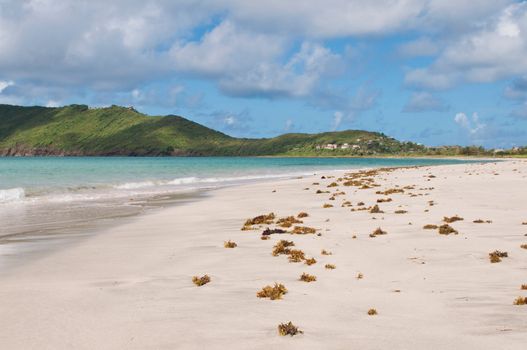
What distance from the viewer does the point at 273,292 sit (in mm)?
9508

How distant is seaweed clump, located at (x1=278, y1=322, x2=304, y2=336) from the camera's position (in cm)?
739

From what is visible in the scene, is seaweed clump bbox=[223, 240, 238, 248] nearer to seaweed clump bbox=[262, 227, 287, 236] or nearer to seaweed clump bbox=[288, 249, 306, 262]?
seaweed clump bbox=[262, 227, 287, 236]

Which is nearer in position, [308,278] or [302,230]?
[308,278]

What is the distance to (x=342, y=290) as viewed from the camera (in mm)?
10070

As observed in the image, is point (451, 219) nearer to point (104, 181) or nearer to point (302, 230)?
point (302, 230)

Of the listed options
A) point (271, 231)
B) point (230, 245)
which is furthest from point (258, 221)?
point (230, 245)

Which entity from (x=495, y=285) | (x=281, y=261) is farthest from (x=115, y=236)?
(x=495, y=285)

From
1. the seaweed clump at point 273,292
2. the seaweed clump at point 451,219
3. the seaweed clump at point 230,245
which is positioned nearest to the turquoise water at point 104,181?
the seaweed clump at point 230,245

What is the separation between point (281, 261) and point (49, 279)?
595 cm

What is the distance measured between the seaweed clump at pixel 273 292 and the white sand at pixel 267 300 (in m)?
0.17

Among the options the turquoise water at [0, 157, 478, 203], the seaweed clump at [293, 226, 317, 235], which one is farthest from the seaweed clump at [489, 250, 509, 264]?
the turquoise water at [0, 157, 478, 203]

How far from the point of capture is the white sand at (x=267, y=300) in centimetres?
735

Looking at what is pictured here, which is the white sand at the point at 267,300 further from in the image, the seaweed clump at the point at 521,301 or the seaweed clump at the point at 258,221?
the seaweed clump at the point at 258,221

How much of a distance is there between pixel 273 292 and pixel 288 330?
6.94 ft
